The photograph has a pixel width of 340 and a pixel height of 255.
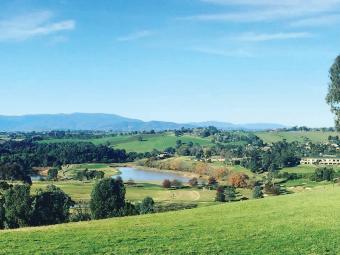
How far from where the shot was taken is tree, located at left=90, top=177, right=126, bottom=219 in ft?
309

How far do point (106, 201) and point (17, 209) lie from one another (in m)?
16.0

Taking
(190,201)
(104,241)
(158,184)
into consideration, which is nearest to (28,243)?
(104,241)

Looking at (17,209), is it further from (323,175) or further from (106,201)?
(323,175)

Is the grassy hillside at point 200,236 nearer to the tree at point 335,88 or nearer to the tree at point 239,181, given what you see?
the tree at point 335,88

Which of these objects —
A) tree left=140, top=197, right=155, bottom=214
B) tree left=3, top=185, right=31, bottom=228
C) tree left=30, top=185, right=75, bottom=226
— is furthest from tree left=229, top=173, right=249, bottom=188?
tree left=3, top=185, right=31, bottom=228

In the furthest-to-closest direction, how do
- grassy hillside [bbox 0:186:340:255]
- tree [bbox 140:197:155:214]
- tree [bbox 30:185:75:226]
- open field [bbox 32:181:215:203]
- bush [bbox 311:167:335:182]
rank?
bush [bbox 311:167:335:182] < open field [bbox 32:181:215:203] < tree [bbox 140:197:155:214] < tree [bbox 30:185:75:226] < grassy hillside [bbox 0:186:340:255]

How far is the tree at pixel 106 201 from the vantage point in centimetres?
9419

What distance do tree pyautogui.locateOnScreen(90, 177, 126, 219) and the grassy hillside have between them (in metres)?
49.3

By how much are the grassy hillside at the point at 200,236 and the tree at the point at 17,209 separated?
5080 centimetres

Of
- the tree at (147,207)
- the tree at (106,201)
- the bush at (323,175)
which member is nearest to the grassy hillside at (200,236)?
the tree at (106,201)

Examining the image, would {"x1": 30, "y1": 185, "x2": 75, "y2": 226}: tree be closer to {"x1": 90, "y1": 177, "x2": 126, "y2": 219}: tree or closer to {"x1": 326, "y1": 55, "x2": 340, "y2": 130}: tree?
{"x1": 90, "y1": 177, "x2": 126, "y2": 219}: tree

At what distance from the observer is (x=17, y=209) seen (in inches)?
3519

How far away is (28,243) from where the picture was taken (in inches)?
1221

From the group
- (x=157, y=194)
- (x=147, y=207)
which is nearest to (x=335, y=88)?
(x=147, y=207)
